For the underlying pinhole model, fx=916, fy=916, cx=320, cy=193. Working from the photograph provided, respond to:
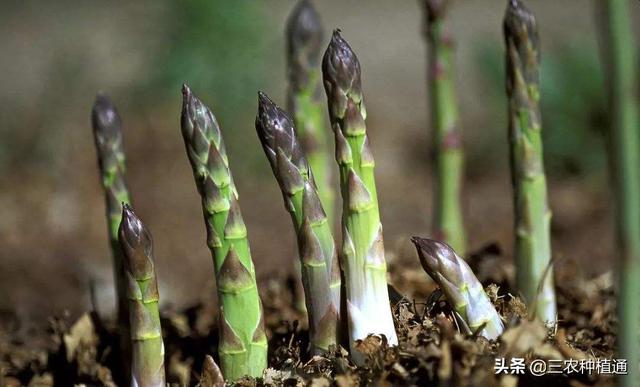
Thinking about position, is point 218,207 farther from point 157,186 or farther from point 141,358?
point 157,186

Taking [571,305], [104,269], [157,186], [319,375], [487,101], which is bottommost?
[319,375]

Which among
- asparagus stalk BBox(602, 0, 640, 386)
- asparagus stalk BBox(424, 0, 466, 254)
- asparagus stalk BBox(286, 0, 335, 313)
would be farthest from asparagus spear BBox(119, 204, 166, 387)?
asparagus stalk BBox(424, 0, 466, 254)

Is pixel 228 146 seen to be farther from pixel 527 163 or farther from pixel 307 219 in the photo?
pixel 307 219

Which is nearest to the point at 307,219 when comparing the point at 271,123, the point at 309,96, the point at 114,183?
the point at 271,123

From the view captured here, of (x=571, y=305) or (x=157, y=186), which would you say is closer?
(x=571, y=305)

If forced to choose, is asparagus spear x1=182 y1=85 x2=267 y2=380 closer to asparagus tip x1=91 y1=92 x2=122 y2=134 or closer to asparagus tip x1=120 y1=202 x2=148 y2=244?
asparagus tip x1=120 y1=202 x2=148 y2=244

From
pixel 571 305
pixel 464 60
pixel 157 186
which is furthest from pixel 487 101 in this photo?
pixel 571 305

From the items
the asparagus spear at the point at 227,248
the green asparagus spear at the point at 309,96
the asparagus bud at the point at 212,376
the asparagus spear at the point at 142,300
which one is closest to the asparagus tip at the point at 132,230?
the asparagus spear at the point at 142,300
